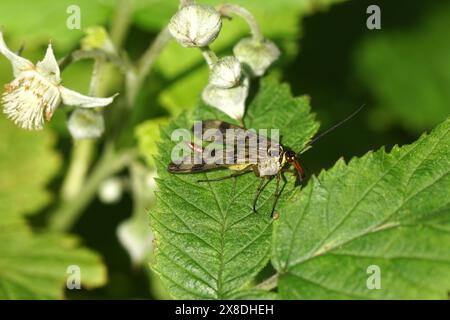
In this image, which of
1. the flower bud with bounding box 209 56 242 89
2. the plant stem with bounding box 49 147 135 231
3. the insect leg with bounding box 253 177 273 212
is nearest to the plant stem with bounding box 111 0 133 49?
the plant stem with bounding box 49 147 135 231

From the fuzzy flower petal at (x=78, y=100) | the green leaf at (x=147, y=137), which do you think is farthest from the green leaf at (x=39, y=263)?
the fuzzy flower petal at (x=78, y=100)

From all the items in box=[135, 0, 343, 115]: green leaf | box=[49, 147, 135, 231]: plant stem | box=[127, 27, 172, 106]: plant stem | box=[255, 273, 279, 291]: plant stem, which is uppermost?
box=[135, 0, 343, 115]: green leaf

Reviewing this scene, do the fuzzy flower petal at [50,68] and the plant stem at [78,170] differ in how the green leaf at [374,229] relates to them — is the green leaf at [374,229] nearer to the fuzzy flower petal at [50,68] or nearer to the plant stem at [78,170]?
the fuzzy flower petal at [50,68]

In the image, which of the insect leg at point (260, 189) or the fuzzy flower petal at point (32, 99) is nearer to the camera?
the insect leg at point (260, 189)

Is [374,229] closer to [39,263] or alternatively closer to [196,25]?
[196,25]

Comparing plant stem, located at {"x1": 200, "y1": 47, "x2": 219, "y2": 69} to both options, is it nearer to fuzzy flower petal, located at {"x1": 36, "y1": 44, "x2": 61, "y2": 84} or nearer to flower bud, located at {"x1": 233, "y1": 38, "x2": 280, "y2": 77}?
flower bud, located at {"x1": 233, "y1": 38, "x2": 280, "y2": 77}

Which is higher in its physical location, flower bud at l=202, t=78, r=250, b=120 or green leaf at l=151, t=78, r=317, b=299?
flower bud at l=202, t=78, r=250, b=120

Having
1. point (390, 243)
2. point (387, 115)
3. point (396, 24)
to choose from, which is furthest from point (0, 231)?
point (396, 24)

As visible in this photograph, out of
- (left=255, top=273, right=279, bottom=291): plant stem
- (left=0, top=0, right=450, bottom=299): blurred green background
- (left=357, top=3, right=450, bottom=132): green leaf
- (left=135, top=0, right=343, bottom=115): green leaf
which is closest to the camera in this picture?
(left=255, top=273, right=279, bottom=291): plant stem

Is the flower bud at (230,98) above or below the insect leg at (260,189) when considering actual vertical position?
above
